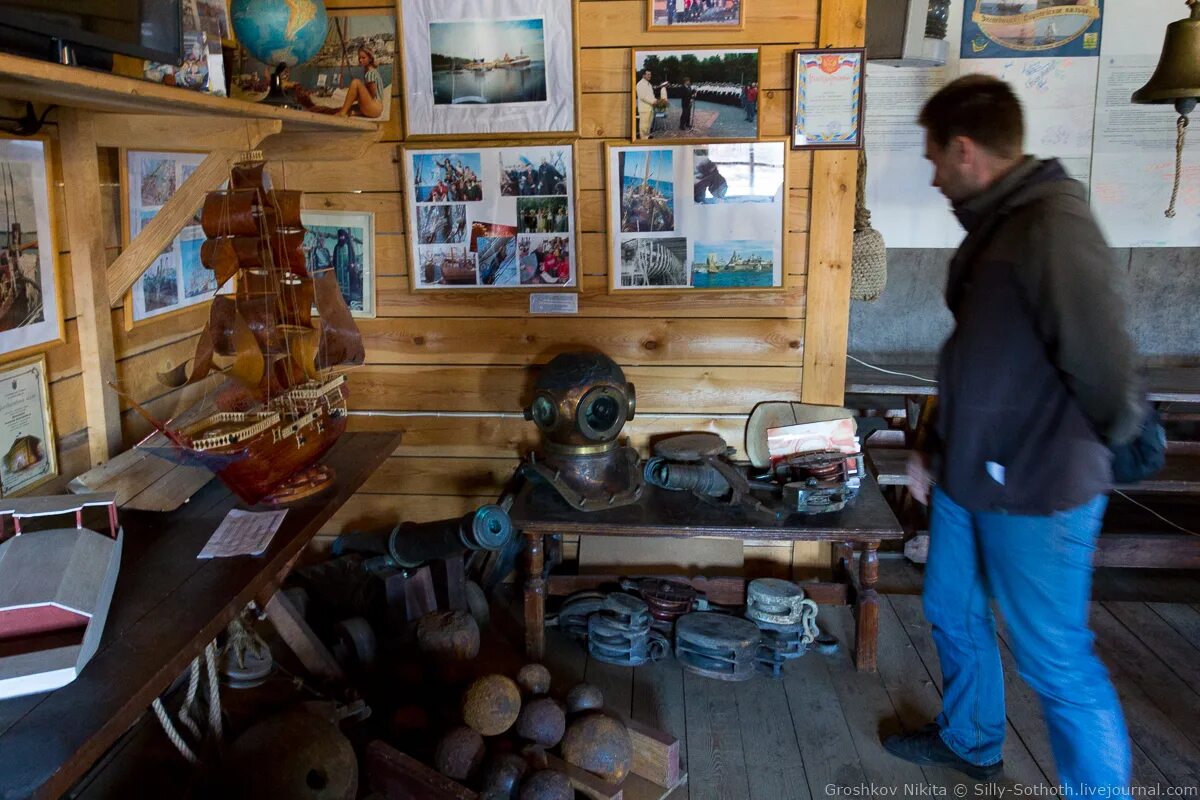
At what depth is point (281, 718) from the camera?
6.60 ft

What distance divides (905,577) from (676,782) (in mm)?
1681

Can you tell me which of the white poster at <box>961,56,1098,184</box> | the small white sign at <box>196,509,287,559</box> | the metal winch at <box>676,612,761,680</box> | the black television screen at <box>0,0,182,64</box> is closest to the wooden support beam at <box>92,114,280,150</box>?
the black television screen at <box>0,0,182,64</box>

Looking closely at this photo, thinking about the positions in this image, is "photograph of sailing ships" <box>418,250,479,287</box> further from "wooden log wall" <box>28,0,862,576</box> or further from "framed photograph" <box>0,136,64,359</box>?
"framed photograph" <box>0,136,64,359</box>

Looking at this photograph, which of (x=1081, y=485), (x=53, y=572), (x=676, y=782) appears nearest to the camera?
(x=53, y=572)

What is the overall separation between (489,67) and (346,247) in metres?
0.76

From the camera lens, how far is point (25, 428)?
6.10ft

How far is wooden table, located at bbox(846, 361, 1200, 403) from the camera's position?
3.30 metres

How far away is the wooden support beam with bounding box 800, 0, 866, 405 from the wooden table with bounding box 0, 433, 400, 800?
1.53 meters

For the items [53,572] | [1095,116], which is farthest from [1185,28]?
[53,572]

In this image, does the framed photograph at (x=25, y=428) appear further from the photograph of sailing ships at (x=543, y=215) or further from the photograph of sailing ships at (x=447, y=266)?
the photograph of sailing ships at (x=543, y=215)

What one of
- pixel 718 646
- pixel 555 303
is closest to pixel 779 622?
pixel 718 646

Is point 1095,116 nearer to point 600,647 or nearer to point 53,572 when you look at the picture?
point 600,647

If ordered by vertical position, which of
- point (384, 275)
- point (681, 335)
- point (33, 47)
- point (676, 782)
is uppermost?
point (33, 47)

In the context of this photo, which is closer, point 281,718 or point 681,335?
point 281,718
